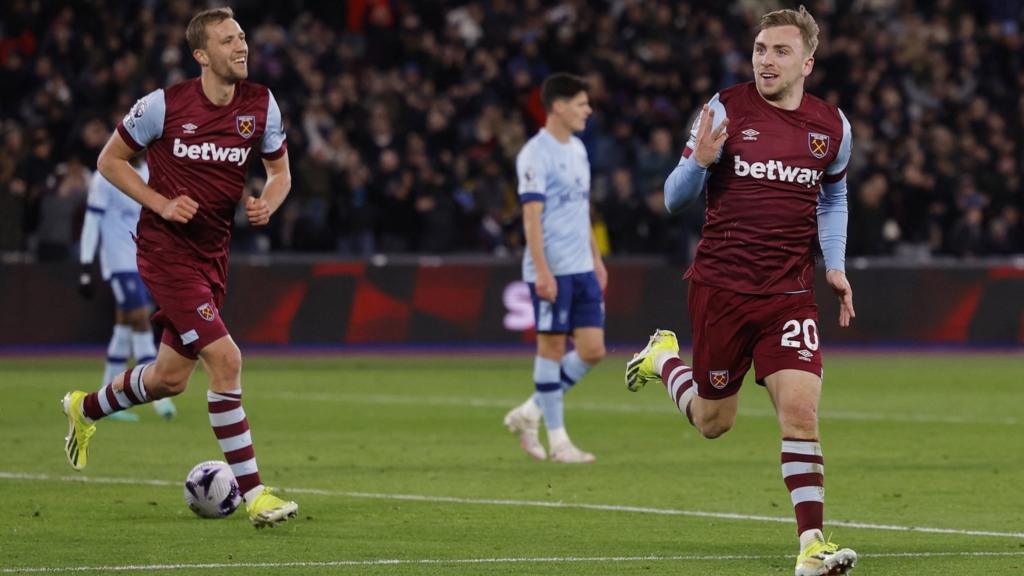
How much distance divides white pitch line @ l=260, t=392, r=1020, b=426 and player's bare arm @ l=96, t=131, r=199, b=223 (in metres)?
7.93

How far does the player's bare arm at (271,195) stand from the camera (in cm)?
937

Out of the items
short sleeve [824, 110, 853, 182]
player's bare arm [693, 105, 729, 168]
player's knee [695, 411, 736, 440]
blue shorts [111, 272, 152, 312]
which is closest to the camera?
player's bare arm [693, 105, 729, 168]

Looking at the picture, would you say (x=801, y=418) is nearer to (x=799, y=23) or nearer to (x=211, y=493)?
(x=799, y=23)

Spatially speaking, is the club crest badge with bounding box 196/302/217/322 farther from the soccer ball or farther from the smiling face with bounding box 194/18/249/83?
the smiling face with bounding box 194/18/249/83

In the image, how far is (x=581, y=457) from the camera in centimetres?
1288

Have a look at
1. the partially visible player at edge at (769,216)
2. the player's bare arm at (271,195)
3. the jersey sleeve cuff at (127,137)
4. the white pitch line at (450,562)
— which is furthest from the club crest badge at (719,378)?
the jersey sleeve cuff at (127,137)

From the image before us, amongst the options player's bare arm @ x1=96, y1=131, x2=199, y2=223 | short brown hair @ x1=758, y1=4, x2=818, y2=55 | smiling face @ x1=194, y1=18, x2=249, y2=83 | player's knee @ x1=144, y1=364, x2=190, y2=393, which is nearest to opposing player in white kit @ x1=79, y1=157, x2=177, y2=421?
player's knee @ x1=144, y1=364, x2=190, y2=393

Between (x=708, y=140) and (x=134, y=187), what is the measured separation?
3.18 meters

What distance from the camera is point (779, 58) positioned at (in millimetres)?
8305

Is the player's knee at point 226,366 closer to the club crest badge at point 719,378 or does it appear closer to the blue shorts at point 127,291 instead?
the club crest badge at point 719,378

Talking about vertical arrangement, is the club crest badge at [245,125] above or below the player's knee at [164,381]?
above

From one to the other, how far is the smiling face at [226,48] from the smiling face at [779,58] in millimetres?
2779

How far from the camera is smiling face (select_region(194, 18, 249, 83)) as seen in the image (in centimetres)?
955

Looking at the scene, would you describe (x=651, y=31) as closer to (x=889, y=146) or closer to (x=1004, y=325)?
(x=889, y=146)
